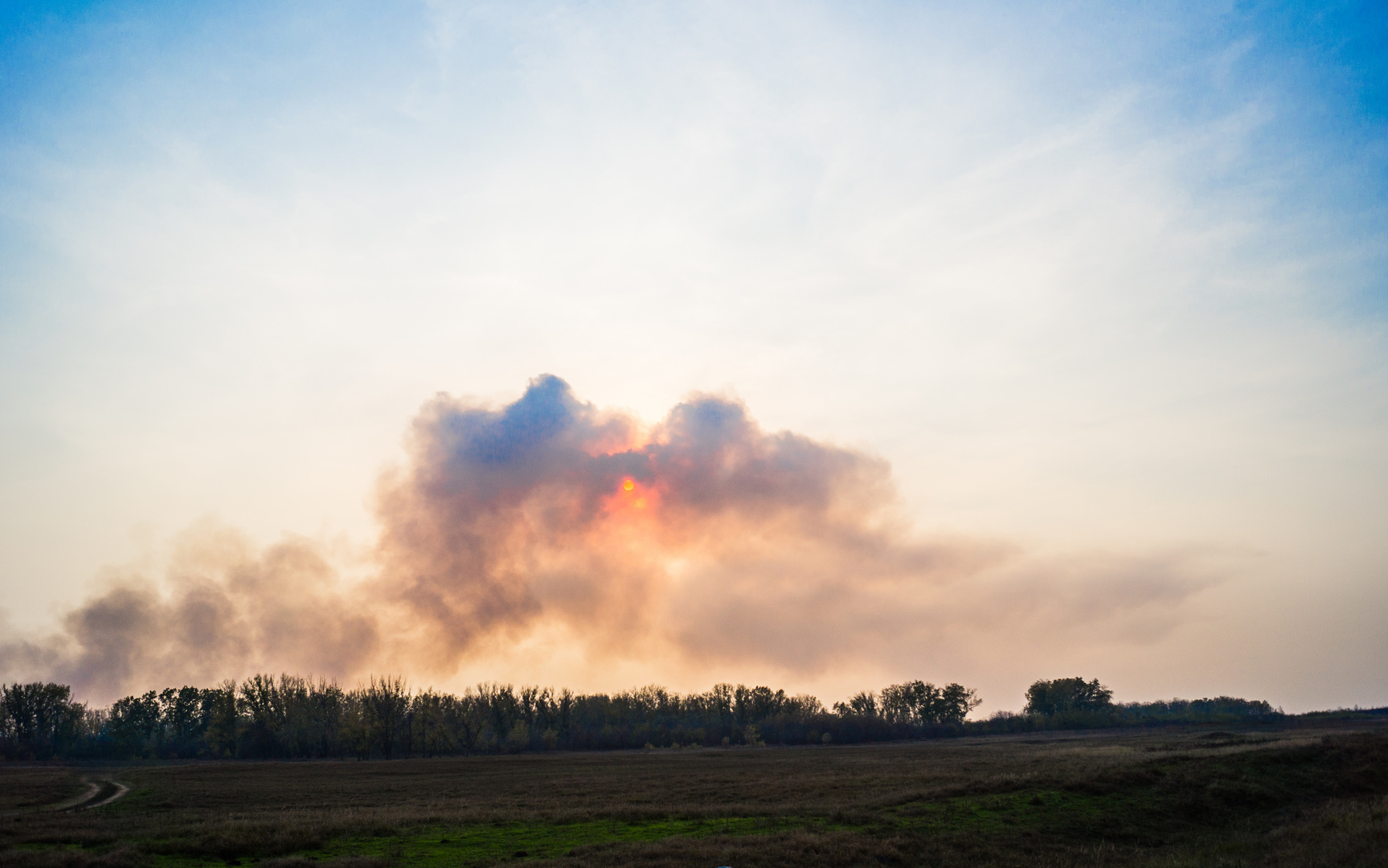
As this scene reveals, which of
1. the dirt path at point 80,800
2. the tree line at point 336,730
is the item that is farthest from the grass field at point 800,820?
the tree line at point 336,730

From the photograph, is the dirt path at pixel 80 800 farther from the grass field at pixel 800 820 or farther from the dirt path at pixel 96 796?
the grass field at pixel 800 820

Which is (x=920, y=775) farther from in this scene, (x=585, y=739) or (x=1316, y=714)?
(x=1316, y=714)

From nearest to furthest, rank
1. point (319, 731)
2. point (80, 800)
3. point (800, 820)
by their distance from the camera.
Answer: point (800, 820)
point (80, 800)
point (319, 731)

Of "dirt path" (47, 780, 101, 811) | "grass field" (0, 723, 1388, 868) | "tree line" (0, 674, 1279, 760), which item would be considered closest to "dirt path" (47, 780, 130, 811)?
"dirt path" (47, 780, 101, 811)

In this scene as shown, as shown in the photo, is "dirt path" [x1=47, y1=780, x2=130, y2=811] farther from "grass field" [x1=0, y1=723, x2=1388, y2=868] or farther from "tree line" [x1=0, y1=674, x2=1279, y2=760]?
"tree line" [x1=0, y1=674, x2=1279, y2=760]

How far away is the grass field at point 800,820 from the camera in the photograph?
32.9m

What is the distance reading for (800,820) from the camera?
4016cm

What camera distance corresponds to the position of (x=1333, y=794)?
176 ft

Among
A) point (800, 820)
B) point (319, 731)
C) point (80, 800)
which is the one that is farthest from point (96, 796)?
point (319, 731)

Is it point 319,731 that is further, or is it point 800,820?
point 319,731

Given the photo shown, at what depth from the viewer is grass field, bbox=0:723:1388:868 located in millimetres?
32906

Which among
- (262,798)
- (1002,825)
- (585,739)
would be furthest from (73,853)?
(585,739)

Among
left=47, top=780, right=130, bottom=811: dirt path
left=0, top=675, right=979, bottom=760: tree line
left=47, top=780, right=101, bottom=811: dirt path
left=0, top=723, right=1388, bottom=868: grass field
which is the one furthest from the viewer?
left=0, top=675, right=979, bottom=760: tree line

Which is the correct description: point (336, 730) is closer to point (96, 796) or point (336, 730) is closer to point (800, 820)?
point (96, 796)
